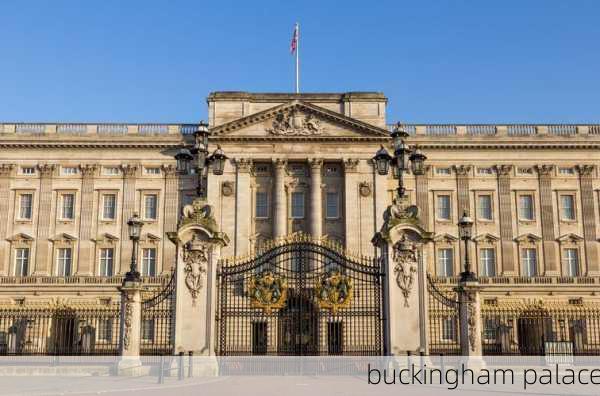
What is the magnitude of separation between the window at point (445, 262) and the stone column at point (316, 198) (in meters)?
10.1

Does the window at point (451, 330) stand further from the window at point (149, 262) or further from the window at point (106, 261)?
the window at point (106, 261)

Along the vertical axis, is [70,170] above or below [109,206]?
above

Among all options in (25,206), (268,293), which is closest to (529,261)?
(268,293)

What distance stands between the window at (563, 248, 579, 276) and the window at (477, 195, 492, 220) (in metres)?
6.74

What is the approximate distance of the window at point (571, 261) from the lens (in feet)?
181

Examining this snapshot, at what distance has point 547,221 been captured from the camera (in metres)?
55.8

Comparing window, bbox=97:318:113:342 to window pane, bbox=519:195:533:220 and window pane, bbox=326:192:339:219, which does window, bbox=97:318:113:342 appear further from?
window pane, bbox=519:195:533:220

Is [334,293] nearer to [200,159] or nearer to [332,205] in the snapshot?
[200,159]

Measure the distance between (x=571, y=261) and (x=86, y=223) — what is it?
39.4m

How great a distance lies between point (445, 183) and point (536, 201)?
754 centimetres

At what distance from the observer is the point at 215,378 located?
22203 millimetres

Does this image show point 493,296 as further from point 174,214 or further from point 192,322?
point 192,322

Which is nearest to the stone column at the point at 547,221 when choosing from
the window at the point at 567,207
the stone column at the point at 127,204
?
the window at the point at 567,207

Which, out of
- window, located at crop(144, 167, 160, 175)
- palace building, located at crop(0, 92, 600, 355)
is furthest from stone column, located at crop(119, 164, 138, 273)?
window, located at crop(144, 167, 160, 175)
